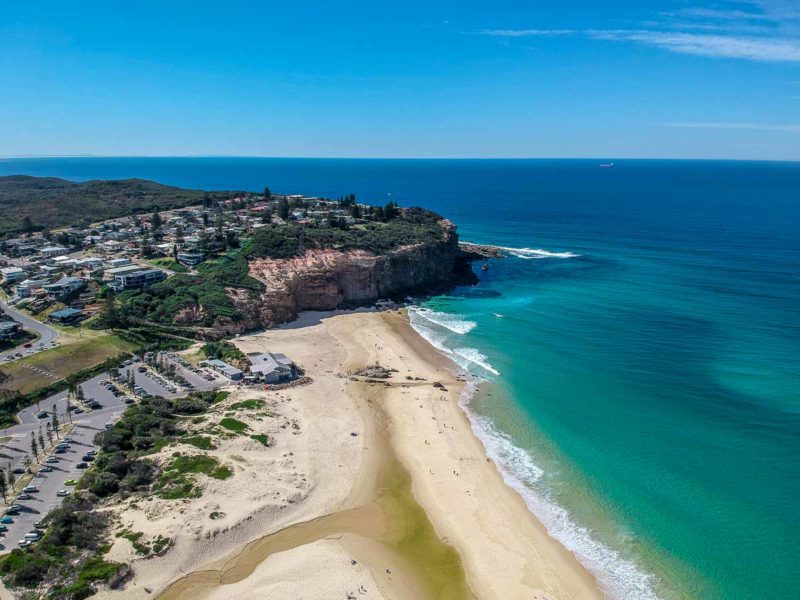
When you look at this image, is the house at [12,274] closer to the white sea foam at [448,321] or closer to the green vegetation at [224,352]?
the green vegetation at [224,352]

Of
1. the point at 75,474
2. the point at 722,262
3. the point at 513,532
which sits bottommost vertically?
the point at 513,532

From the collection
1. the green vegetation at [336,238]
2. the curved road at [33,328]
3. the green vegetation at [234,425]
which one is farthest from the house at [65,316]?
the green vegetation at [234,425]

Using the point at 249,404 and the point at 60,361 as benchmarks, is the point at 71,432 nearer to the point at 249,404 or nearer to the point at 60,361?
the point at 249,404

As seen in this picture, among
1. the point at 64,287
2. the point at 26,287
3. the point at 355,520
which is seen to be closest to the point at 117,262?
the point at 64,287

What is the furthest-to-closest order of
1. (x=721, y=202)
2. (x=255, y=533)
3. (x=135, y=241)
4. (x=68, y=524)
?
(x=721, y=202)
(x=135, y=241)
(x=255, y=533)
(x=68, y=524)

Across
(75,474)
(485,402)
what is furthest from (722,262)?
(75,474)

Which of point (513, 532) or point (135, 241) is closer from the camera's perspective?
point (513, 532)

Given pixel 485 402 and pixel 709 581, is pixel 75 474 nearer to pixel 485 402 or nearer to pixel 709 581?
pixel 485 402
